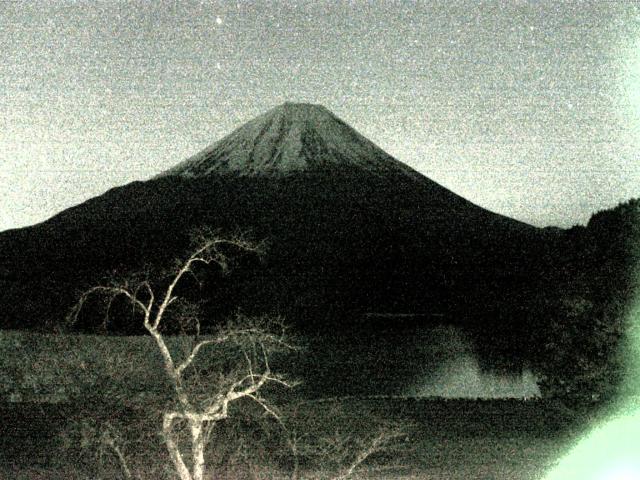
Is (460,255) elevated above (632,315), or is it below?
below

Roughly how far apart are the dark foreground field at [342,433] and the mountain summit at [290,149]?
4156 inches

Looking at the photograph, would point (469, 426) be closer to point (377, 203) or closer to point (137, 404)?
point (137, 404)

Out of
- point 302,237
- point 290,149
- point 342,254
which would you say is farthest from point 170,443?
point 290,149

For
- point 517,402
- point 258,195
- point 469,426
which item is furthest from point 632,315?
point 258,195

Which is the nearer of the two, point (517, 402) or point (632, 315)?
point (632, 315)

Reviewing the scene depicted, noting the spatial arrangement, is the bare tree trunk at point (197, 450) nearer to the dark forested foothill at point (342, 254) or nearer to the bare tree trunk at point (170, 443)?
the bare tree trunk at point (170, 443)

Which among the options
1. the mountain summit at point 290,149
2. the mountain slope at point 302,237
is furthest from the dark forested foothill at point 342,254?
the mountain summit at point 290,149

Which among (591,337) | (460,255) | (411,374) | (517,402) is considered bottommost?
(460,255)

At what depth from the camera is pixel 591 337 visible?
53.3ft

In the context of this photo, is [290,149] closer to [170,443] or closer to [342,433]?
[342,433]

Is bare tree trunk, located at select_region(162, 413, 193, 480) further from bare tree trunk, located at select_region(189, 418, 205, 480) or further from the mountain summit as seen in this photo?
the mountain summit

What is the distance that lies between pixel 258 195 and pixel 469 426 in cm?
9301

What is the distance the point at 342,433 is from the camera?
1866 centimetres

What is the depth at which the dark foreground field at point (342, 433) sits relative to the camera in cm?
1606
